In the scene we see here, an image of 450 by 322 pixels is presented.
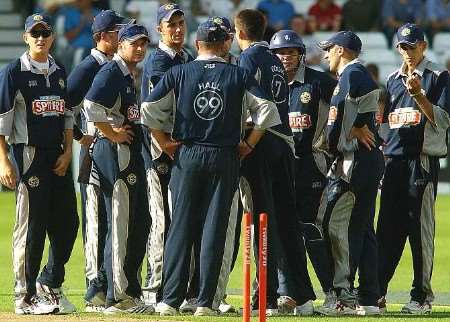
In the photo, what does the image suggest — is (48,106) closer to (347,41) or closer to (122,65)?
(122,65)

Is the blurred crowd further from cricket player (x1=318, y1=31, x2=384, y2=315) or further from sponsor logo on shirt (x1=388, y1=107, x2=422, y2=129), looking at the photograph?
cricket player (x1=318, y1=31, x2=384, y2=315)

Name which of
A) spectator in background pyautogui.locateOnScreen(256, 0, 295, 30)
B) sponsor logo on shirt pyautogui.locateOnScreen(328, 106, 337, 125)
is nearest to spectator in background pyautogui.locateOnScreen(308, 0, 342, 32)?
spectator in background pyautogui.locateOnScreen(256, 0, 295, 30)

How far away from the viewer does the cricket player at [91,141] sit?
36.9ft

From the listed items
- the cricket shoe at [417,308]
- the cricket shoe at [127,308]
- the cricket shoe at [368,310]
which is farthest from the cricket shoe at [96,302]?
the cricket shoe at [417,308]

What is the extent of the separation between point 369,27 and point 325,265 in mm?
16989

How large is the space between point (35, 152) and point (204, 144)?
1.38 metres

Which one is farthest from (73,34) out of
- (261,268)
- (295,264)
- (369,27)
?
(261,268)

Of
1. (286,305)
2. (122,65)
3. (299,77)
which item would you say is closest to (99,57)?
(122,65)

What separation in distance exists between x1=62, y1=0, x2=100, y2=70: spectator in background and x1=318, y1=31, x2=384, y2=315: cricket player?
49.4ft

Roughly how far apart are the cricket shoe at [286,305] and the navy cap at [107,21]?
2656 mm

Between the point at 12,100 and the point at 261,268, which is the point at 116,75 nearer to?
the point at 12,100

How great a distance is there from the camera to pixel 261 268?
8688 millimetres

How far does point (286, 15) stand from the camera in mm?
26688

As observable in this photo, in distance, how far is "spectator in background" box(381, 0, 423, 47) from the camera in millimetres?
27125
